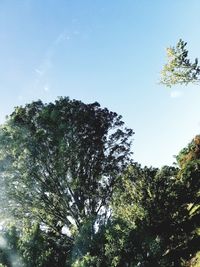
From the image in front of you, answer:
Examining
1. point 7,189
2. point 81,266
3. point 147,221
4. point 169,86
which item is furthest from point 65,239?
point 169,86

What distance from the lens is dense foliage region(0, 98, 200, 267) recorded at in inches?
755

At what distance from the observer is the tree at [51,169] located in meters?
24.8

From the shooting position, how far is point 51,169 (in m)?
25.3

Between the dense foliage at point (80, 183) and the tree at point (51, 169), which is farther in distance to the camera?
the tree at point (51, 169)

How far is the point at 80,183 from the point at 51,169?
2495mm

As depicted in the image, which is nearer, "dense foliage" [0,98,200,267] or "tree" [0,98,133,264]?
"dense foliage" [0,98,200,267]

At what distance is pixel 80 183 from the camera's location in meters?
25.5

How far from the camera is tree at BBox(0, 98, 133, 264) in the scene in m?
24.8

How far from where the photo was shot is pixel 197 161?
31.6 m

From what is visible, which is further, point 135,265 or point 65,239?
point 65,239

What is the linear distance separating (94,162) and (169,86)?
1141 centimetres

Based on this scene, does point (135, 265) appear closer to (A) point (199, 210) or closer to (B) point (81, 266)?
(B) point (81, 266)

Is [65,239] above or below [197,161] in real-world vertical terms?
below

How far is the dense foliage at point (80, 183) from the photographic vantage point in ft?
63.0
